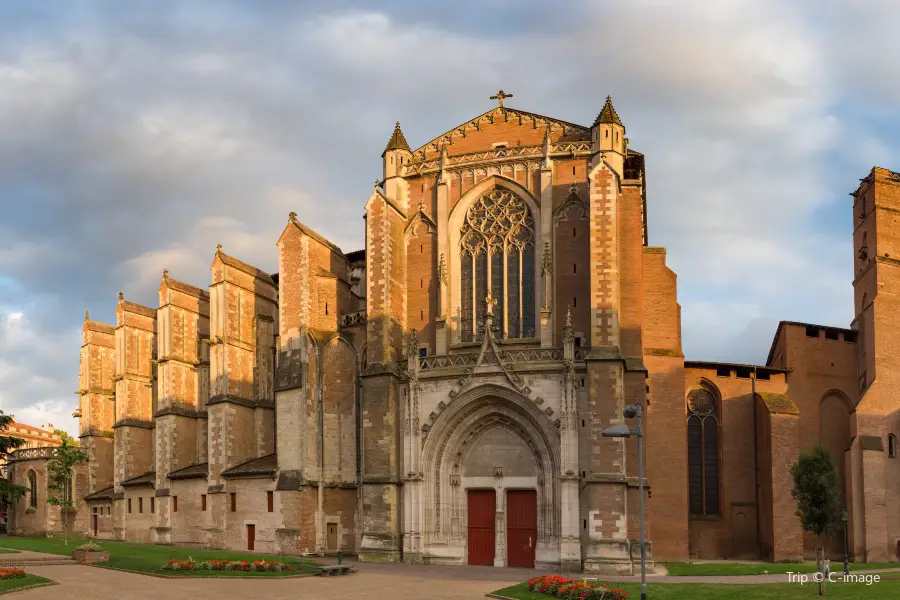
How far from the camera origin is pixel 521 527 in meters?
40.6

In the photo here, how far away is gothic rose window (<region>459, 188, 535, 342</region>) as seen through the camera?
141 ft

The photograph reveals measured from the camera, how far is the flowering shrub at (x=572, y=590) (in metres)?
25.1

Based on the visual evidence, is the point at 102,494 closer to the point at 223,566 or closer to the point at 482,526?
the point at 482,526

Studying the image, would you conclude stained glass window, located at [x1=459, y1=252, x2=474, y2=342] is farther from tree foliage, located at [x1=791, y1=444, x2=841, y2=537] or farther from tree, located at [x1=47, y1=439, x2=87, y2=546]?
tree, located at [x1=47, y1=439, x2=87, y2=546]

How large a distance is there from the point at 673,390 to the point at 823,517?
1435 centimetres

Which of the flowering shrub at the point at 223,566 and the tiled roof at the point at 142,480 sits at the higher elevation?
the tiled roof at the point at 142,480

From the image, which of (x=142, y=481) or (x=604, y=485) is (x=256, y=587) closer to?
(x=604, y=485)

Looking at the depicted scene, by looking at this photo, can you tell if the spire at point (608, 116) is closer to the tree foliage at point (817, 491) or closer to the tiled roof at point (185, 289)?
the tree foliage at point (817, 491)

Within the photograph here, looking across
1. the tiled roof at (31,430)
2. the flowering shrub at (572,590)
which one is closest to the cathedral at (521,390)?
the flowering shrub at (572,590)

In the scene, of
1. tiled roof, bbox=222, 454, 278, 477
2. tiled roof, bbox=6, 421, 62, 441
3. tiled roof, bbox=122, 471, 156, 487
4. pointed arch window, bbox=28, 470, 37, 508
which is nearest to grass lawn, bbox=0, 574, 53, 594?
tiled roof, bbox=222, 454, 278, 477

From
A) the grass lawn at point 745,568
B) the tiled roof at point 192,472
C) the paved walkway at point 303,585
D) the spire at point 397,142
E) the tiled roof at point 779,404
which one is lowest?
the grass lawn at point 745,568

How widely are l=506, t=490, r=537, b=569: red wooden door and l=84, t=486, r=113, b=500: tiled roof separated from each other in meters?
30.7

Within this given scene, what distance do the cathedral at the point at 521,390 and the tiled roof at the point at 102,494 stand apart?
37.0 feet

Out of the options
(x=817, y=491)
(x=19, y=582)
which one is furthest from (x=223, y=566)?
(x=817, y=491)
